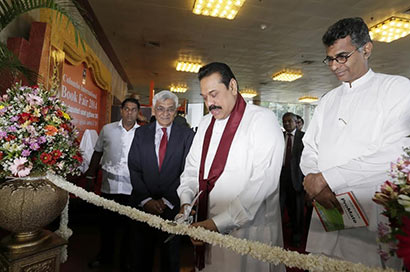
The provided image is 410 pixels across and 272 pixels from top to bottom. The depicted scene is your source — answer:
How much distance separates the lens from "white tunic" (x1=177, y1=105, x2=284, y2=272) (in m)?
1.34

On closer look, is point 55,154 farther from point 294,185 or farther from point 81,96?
point 81,96

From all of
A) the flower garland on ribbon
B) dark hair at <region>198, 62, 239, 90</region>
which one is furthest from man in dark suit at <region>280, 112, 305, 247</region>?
the flower garland on ribbon

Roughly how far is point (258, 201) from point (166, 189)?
3.18 ft

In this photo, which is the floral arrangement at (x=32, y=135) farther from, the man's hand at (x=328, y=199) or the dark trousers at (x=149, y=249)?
the man's hand at (x=328, y=199)

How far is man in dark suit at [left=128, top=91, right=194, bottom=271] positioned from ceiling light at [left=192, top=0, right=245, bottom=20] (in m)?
2.76

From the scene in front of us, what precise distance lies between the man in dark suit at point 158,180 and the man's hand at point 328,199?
1161 millimetres

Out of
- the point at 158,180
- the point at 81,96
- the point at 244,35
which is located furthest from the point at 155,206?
the point at 244,35

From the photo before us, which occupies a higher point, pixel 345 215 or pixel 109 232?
pixel 345 215

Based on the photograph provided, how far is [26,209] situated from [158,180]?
923mm

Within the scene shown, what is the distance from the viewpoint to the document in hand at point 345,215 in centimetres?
123

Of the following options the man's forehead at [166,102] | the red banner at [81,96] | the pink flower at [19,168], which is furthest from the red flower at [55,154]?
the red banner at [81,96]

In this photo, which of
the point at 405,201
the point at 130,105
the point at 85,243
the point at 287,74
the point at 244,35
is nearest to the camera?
the point at 405,201

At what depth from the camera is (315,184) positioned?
1.32m

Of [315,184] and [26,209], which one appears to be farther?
[26,209]
